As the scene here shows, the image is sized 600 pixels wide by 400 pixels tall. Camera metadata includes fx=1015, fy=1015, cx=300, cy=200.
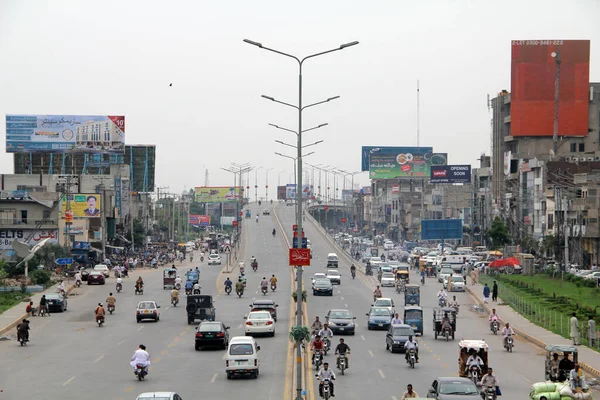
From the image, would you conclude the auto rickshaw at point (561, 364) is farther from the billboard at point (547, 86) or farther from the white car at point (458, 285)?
the billboard at point (547, 86)

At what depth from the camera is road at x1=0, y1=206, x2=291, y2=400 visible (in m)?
29.6

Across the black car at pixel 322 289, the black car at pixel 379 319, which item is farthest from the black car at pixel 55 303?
the black car at pixel 379 319

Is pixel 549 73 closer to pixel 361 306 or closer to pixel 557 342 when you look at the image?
pixel 361 306

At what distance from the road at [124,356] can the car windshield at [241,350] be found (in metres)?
0.85

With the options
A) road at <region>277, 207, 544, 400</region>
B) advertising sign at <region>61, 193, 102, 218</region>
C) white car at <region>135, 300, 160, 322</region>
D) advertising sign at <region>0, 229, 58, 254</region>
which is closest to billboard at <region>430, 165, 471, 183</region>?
advertising sign at <region>61, 193, 102, 218</region>

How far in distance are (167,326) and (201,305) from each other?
1928 mm

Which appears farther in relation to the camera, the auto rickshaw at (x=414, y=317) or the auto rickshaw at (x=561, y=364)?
the auto rickshaw at (x=414, y=317)

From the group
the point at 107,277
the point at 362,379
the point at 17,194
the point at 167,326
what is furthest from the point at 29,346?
the point at 17,194

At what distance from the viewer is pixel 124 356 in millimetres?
38094

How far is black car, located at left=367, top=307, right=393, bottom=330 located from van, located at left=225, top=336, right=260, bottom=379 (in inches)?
657

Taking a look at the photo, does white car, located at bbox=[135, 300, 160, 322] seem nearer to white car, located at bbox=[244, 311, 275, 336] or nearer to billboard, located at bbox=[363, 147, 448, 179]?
white car, located at bbox=[244, 311, 275, 336]

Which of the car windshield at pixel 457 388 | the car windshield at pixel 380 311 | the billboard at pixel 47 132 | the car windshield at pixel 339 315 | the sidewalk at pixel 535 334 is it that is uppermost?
the billboard at pixel 47 132

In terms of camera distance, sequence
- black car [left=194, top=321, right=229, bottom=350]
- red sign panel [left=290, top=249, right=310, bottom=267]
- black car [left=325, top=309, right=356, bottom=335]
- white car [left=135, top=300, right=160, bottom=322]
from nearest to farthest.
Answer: red sign panel [left=290, top=249, right=310, bottom=267]
black car [left=194, top=321, right=229, bottom=350]
black car [left=325, top=309, right=356, bottom=335]
white car [left=135, top=300, right=160, bottom=322]

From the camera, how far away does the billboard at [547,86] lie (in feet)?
426
